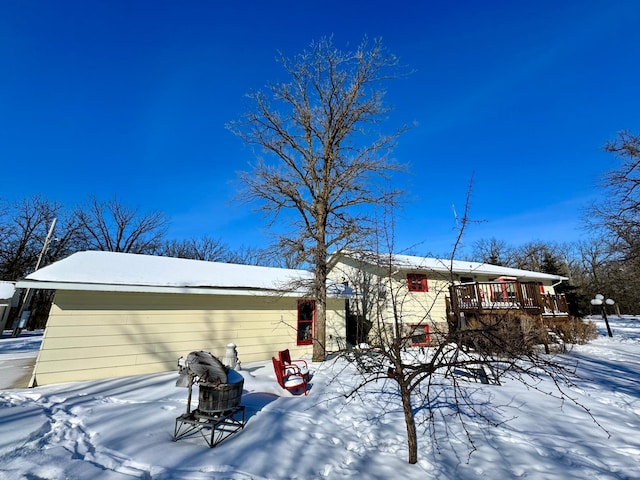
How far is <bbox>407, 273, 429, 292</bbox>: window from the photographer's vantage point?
15938 millimetres

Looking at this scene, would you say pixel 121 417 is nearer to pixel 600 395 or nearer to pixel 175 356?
pixel 175 356

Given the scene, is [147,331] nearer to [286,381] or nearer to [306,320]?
[286,381]

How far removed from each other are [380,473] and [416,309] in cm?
1322

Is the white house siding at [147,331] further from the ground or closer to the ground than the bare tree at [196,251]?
closer to the ground

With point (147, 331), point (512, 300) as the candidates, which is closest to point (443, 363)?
point (147, 331)

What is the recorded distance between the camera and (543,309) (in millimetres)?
12625

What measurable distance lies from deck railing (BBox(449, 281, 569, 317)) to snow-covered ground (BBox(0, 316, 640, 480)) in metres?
5.89

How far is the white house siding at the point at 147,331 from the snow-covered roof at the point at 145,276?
43cm

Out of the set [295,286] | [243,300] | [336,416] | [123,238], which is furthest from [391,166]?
[123,238]

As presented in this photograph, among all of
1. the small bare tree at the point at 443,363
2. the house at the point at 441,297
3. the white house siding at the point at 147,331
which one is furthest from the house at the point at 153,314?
the small bare tree at the point at 443,363

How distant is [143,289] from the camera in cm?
772

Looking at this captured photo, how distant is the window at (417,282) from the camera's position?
52.3 feet

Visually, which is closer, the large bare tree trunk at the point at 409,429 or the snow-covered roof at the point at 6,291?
the large bare tree trunk at the point at 409,429

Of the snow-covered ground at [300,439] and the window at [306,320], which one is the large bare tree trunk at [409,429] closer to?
the snow-covered ground at [300,439]
